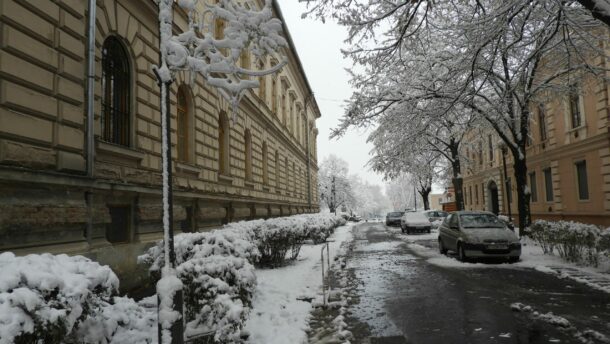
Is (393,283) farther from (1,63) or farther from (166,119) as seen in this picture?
(1,63)

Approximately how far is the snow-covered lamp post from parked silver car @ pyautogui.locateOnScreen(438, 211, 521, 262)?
10.1 m

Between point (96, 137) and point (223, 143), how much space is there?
8.58m

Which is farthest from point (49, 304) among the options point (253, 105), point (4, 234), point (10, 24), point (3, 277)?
point (253, 105)

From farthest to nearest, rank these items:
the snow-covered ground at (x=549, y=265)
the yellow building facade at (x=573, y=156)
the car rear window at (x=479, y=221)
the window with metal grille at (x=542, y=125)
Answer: the window with metal grille at (x=542, y=125), the yellow building facade at (x=573, y=156), the car rear window at (x=479, y=221), the snow-covered ground at (x=549, y=265)

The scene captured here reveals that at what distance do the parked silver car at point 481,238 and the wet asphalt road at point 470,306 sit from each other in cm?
80

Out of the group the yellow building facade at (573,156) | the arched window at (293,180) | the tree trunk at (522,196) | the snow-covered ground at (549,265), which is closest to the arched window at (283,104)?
the arched window at (293,180)

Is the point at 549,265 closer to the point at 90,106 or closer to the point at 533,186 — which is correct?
the point at 90,106

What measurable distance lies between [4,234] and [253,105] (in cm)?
1430

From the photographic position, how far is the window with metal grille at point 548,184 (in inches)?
965

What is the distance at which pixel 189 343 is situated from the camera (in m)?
4.41

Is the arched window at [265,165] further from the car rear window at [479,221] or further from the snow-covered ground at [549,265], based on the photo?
the car rear window at [479,221]

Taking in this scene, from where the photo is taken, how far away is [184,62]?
4.12 meters

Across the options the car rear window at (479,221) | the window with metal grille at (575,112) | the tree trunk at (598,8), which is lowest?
the car rear window at (479,221)

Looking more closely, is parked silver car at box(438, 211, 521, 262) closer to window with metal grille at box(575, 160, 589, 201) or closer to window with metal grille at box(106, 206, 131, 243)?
window with metal grille at box(106, 206, 131, 243)
